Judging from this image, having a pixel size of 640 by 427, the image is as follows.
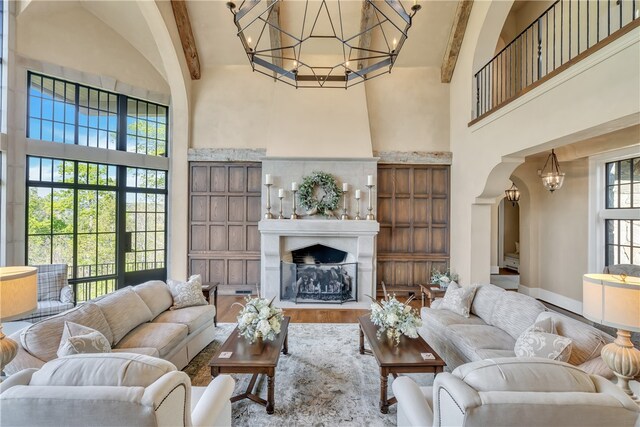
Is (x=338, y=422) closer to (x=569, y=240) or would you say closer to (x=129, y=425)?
(x=129, y=425)

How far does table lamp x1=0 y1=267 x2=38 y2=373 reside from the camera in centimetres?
182

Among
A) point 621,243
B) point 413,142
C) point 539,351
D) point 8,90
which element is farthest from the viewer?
point 413,142

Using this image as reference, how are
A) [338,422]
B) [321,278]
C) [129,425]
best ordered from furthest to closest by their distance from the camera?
[321,278] < [338,422] < [129,425]

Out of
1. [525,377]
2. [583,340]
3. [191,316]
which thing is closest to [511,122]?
[583,340]

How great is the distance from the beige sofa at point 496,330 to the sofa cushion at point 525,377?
102 centimetres

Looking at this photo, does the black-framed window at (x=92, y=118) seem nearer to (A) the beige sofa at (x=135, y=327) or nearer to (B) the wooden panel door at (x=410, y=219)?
(A) the beige sofa at (x=135, y=327)

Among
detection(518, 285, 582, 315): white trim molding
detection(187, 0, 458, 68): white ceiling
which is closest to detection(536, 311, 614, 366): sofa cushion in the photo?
detection(518, 285, 582, 315): white trim molding

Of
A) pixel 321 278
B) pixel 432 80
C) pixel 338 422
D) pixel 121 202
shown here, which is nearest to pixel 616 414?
pixel 338 422

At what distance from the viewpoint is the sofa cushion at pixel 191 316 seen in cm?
342

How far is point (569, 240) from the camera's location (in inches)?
221

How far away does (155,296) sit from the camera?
3.64 metres

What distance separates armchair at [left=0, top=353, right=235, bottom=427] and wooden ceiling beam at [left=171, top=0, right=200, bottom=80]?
242 inches

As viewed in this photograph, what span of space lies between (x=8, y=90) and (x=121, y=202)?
7.33ft

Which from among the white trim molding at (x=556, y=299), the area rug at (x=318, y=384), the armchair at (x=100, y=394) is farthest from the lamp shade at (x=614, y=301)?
the white trim molding at (x=556, y=299)
